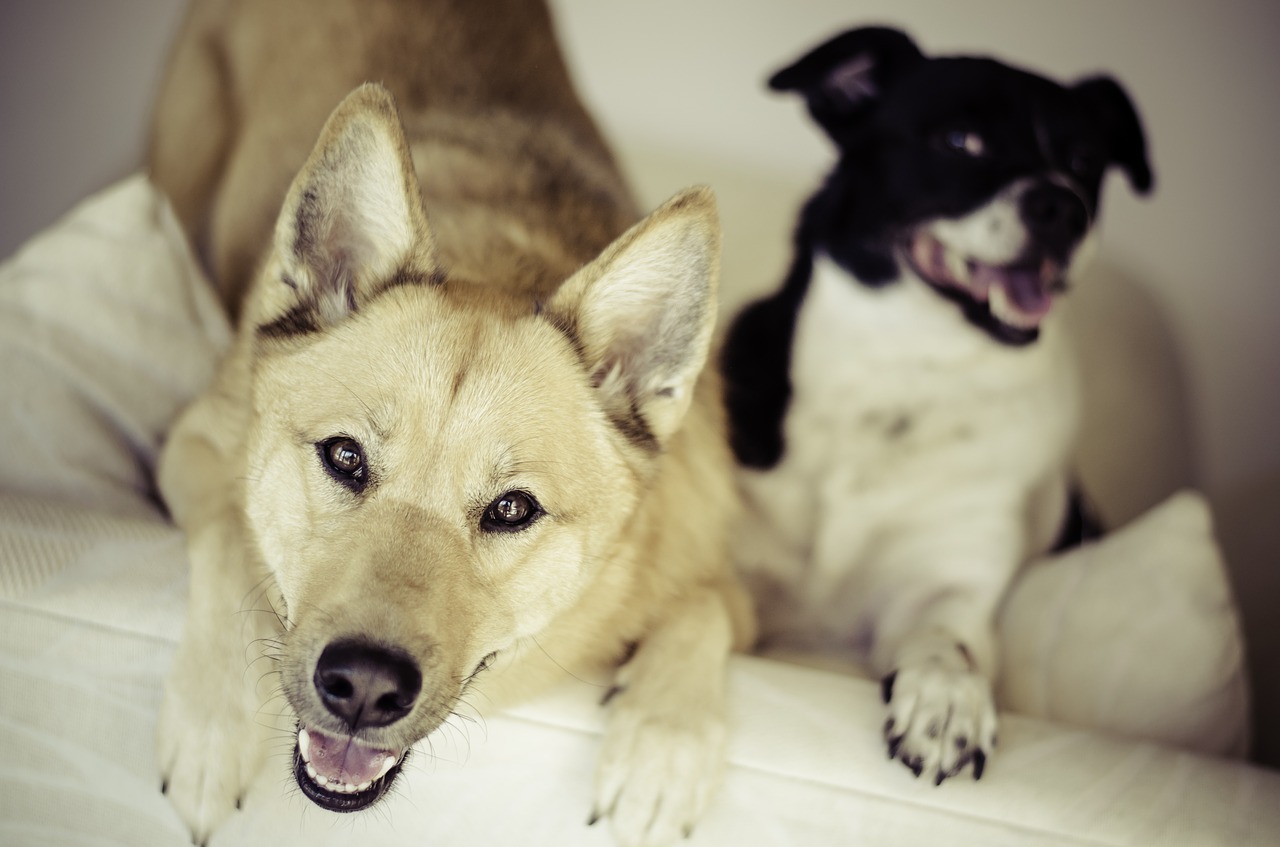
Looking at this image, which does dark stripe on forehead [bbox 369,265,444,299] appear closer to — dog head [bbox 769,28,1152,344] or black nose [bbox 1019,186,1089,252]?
dog head [bbox 769,28,1152,344]

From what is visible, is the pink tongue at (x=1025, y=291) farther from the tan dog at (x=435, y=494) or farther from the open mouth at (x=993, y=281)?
the tan dog at (x=435, y=494)

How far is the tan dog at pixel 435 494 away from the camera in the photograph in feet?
3.59

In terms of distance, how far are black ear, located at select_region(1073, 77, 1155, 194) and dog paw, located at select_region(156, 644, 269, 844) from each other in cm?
198

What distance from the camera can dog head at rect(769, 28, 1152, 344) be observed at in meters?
1.77

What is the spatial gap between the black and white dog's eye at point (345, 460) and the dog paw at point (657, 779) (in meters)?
0.47

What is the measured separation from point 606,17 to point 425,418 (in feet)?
7.82

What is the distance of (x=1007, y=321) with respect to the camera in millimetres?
1833

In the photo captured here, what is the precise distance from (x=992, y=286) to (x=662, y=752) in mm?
1175

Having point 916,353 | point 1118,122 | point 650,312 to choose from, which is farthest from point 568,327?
point 1118,122

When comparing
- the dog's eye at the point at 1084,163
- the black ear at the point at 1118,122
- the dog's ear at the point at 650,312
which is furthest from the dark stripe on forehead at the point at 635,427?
the black ear at the point at 1118,122

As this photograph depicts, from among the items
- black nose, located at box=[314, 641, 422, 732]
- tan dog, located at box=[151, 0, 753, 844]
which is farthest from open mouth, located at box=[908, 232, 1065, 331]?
black nose, located at box=[314, 641, 422, 732]

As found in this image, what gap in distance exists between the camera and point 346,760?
3.61 feet

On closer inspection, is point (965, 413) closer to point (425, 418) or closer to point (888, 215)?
point (888, 215)

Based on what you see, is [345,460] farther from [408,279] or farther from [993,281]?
[993,281]
